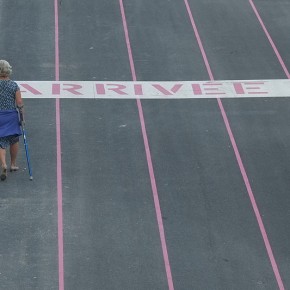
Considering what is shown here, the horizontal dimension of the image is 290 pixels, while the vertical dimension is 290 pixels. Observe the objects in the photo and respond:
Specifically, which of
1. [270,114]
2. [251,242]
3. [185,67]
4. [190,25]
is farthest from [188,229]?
[190,25]

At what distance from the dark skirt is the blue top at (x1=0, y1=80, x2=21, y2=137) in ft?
0.34

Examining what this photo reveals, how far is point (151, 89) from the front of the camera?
19234 mm

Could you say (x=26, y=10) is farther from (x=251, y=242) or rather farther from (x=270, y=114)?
(x=251, y=242)

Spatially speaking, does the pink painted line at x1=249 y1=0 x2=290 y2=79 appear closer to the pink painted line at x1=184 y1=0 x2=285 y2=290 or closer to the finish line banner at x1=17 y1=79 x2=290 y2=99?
the finish line banner at x1=17 y1=79 x2=290 y2=99

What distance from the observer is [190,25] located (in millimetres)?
22547

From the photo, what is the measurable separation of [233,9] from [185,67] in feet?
13.0

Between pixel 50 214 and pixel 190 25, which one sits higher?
pixel 50 214

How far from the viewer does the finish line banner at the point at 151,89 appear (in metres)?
18.9

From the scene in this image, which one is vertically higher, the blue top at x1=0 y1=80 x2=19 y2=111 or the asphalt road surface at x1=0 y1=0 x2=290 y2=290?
the blue top at x1=0 y1=80 x2=19 y2=111

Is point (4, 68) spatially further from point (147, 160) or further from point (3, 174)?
point (147, 160)

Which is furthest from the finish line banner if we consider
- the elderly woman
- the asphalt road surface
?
the elderly woman

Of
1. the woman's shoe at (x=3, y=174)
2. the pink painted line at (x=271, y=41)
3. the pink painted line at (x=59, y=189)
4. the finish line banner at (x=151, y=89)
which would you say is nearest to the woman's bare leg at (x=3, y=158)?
the woman's shoe at (x=3, y=174)

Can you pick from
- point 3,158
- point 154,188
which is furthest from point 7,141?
point 154,188

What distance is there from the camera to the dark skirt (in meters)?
15.5
